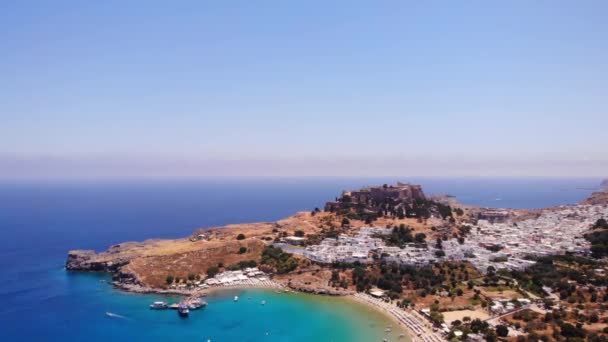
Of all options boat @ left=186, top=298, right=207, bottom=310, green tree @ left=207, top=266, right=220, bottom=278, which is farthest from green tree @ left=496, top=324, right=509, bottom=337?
green tree @ left=207, top=266, right=220, bottom=278

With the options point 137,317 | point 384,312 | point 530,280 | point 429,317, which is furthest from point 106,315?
point 530,280

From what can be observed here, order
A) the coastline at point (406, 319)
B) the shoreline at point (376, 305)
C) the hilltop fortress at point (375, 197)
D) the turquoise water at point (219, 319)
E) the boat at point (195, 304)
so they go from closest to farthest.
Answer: the coastline at point (406, 319)
the shoreline at point (376, 305)
the turquoise water at point (219, 319)
the boat at point (195, 304)
the hilltop fortress at point (375, 197)

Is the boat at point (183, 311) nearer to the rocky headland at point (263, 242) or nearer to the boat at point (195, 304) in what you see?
the boat at point (195, 304)

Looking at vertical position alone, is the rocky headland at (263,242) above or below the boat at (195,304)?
above

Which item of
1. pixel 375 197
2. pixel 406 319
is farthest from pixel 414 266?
pixel 375 197

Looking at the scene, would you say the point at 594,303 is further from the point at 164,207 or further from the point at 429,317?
the point at 164,207

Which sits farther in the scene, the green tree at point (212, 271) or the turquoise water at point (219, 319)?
the green tree at point (212, 271)

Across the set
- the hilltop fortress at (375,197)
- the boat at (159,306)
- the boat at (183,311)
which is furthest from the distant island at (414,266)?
the boat at (183,311)
